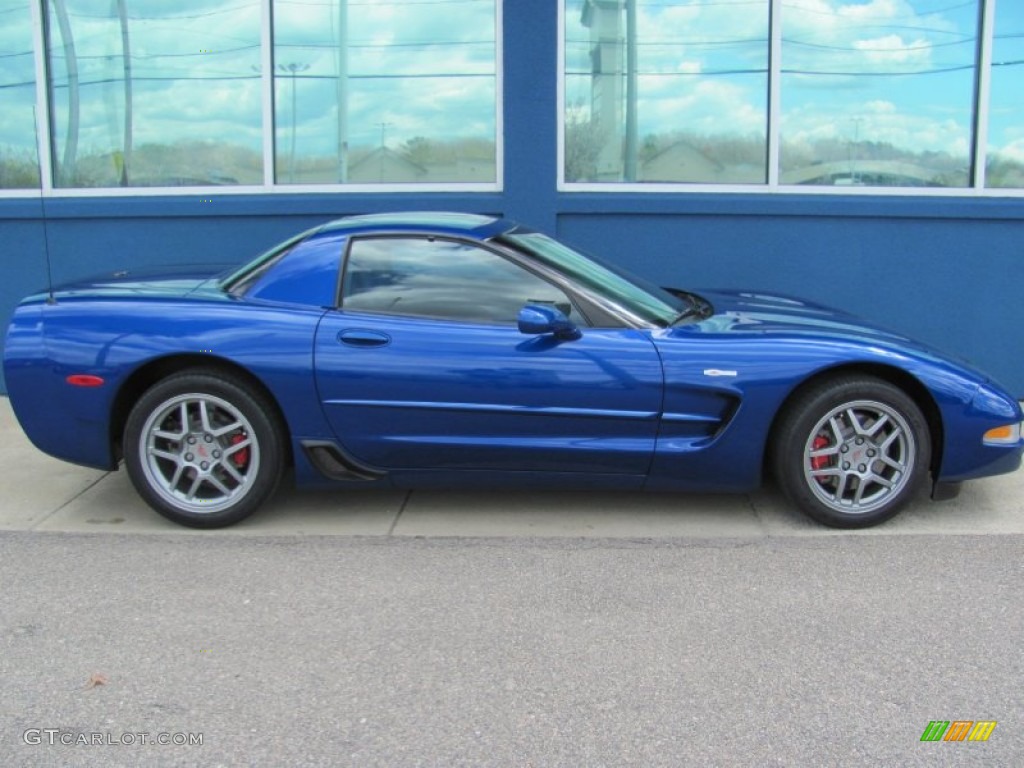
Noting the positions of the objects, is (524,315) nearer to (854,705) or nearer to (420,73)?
(854,705)

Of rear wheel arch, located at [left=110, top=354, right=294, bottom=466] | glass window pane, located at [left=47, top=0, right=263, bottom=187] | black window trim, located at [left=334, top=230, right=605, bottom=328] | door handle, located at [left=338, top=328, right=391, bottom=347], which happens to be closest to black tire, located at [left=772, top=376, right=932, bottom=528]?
black window trim, located at [left=334, top=230, right=605, bottom=328]

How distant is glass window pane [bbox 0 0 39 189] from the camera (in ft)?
26.4

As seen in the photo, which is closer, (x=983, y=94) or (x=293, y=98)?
(x=983, y=94)

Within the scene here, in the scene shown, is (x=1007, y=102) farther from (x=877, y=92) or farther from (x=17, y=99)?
(x=17, y=99)

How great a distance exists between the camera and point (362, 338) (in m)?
4.79

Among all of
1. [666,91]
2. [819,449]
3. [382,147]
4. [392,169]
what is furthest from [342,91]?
[819,449]

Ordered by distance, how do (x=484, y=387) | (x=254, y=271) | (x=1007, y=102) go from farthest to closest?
(x=1007, y=102) → (x=254, y=271) → (x=484, y=387)

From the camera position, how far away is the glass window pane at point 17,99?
8.05 m

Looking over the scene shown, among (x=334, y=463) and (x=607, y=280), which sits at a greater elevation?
(x=607, y=280)

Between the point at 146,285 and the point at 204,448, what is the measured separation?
3.21 ft

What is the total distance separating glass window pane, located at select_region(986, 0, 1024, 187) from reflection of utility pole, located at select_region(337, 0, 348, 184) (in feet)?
15.9

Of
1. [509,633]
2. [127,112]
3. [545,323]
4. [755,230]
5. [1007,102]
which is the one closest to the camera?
[509,633]

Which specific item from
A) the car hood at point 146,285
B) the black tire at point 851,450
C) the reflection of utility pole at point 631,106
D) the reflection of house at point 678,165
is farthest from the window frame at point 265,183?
the black tire at point 851,450

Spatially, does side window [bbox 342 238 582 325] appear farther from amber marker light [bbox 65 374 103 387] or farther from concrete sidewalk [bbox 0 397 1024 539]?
amber marker light [bbox 65 374 103 387]
